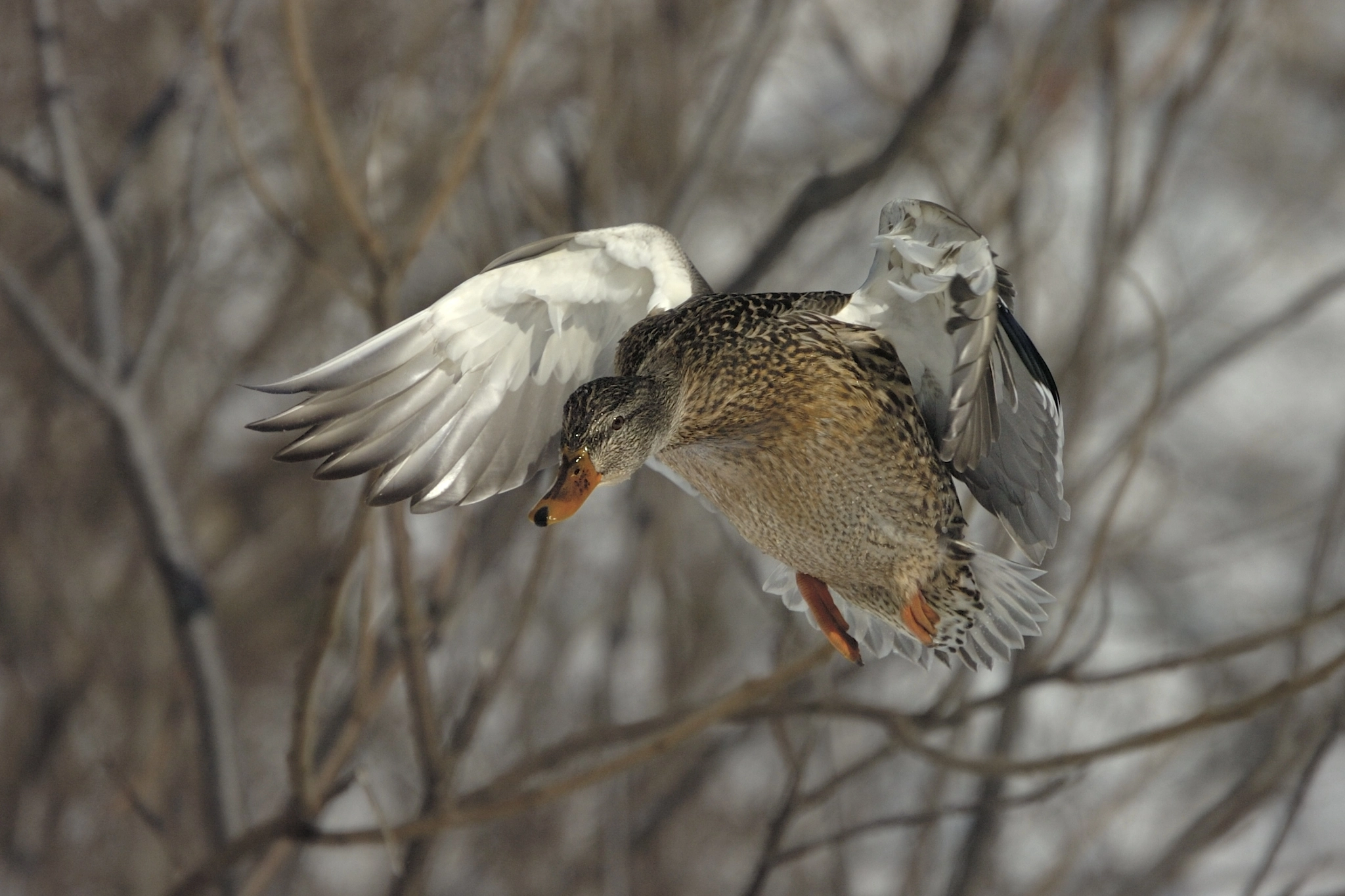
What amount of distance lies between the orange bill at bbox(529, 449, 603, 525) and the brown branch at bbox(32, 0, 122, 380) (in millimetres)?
2153

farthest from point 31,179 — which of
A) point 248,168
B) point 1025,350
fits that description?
point 1025,350

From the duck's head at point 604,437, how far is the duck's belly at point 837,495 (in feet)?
0.75

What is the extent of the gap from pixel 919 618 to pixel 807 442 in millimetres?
404

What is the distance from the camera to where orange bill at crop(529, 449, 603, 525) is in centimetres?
159

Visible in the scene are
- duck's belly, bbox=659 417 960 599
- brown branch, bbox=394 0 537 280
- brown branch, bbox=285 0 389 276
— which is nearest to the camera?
duck's belly, bbox=659 417 960 599

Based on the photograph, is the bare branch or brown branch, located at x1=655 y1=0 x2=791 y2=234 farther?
brown branch, located at x1=655 y1=0 x2=791 y2=234

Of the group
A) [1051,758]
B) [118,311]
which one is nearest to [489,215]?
[118,311]

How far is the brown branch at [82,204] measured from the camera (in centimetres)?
348

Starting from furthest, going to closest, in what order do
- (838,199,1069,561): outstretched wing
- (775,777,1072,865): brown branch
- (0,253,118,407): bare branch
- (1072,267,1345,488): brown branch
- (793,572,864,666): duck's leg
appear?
(1072,267,1345,488): brown branch
(0,253,118,407): bare branch
(775,777,1072,865): brown branch
(793,572,864,666): duck's leg
(838,199,1069,561): outstretched wing

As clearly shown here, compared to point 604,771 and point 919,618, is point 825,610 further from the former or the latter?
point 604,771

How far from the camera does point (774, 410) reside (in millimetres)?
2150

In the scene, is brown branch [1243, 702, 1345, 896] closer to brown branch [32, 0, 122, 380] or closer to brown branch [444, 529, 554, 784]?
brown branch [444, 529, 554, 784]

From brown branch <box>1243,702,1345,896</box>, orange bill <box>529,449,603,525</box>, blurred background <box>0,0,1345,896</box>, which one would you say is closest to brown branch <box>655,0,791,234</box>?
blurred background <box>0,0,1345,896</box>

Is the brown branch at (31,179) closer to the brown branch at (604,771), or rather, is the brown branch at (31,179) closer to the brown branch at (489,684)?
the brown branch at (489,684)
